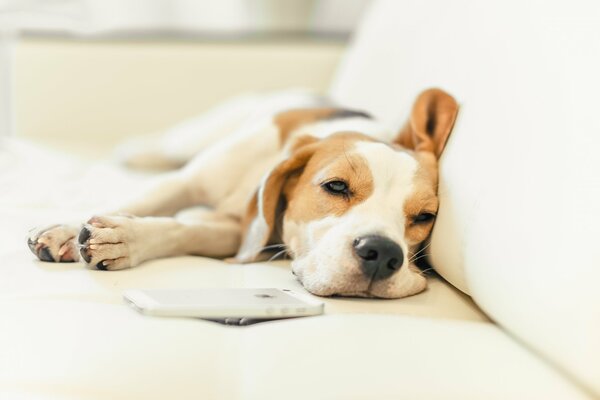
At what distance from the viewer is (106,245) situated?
160cm

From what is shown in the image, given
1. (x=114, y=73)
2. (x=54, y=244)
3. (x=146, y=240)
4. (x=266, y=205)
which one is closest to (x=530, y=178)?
(x=266, y=205)

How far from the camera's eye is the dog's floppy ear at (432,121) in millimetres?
1838

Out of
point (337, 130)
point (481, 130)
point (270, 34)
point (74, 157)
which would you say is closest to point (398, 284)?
point (481, 130)

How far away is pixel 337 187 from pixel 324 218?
78 millimetres

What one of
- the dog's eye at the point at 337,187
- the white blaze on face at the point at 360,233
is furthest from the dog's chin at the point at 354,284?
the dog's eye at the point at 337,187

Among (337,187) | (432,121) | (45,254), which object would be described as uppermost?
(432,121)

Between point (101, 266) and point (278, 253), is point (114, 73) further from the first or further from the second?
point (101, 266)

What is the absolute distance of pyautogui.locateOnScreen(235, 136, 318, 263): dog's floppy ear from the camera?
182cm

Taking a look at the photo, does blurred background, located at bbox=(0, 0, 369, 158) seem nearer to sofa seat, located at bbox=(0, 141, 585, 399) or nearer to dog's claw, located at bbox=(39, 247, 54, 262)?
dog's claw, located at bbox=(39, 247, 54, 262)

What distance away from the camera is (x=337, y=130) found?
83.4 inches

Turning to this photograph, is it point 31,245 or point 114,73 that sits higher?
point 31,245

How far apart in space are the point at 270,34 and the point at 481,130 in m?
2.72

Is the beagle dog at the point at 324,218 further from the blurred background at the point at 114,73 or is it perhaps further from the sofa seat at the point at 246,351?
the blurred background at the point at 114,73

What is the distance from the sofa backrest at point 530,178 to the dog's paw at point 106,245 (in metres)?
0.66
